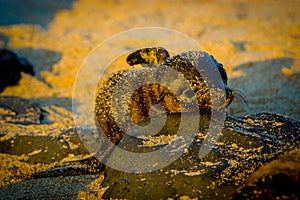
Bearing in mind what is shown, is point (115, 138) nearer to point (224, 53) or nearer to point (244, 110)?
point (244, 110)

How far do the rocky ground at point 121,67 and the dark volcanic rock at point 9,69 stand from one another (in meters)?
0.12

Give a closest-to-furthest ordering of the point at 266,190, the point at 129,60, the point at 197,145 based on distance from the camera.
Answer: the point at 266,190
the point at 197,145
the point at 129,60

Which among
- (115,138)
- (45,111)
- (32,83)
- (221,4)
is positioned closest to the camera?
(115,138)

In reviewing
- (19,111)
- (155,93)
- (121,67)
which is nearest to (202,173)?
(155,93)

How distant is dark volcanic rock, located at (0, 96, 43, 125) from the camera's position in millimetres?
3500

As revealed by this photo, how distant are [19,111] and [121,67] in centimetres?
140

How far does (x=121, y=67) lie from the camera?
14.4 feet

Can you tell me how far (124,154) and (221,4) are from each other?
6.11 metres

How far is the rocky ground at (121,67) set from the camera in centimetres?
178

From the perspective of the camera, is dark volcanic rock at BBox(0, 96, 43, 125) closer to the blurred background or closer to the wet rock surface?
the blurred background

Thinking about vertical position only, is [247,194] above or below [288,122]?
below

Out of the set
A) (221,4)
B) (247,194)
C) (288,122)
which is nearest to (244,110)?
(288,122)

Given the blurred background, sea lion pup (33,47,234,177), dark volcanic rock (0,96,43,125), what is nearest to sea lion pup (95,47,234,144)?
sea lion pup (33,47,234,177)

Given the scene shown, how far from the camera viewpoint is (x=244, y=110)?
10.3ft
